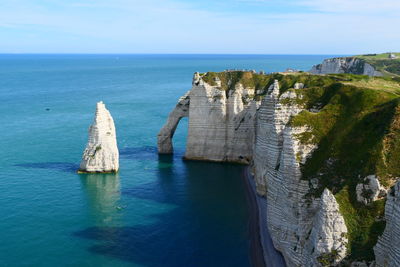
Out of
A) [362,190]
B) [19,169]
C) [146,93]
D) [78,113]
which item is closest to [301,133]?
[362,190]

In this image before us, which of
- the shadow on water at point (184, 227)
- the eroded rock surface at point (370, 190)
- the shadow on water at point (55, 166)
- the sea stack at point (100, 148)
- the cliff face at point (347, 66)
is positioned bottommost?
the shadow on water at point (184, 227)

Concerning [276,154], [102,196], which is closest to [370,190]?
[276,154]

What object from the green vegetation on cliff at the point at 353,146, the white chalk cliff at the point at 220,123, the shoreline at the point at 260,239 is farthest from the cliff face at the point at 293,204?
the white chalk cliff at the point at 220,123

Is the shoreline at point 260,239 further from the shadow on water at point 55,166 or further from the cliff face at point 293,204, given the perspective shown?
the shadow on water at point 55,166

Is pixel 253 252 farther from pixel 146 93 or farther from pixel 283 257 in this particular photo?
pixel 146 93

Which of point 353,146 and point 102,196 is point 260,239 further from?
point 102,196

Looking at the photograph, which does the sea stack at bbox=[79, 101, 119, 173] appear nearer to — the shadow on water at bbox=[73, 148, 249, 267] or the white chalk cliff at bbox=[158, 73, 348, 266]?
the shadow on water at bbox=[73, 148, 249, 267]
